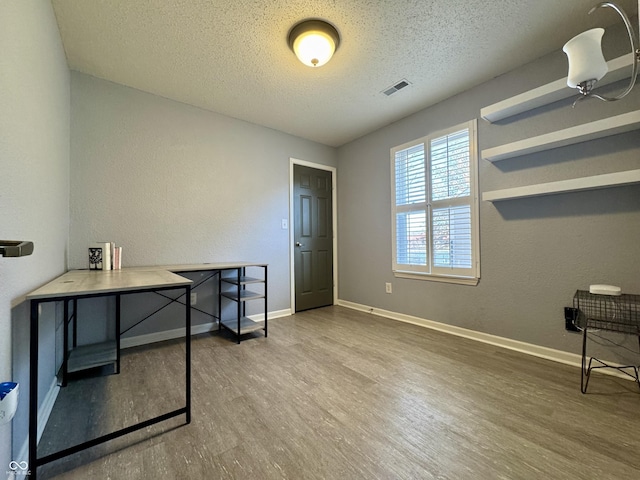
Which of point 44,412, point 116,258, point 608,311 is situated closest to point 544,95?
point 608,311

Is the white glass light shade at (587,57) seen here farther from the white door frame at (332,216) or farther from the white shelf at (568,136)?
the white door frame at (332,216)

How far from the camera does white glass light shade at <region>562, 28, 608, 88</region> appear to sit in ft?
3.54

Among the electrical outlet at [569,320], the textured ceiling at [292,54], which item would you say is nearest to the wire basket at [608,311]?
the electrical outlet at [569,320]

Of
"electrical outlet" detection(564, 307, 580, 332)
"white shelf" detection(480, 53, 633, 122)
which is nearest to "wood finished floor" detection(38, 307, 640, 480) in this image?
"electrical outlet" detection(564, 307, 580, 332)

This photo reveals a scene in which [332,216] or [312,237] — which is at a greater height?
[332,216]

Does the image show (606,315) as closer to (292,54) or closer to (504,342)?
(504,342)

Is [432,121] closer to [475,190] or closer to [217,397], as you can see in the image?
[475,190]

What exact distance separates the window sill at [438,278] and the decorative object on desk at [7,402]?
3.03 metres

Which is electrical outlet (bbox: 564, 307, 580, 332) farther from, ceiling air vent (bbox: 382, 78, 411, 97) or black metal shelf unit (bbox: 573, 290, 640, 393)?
ceiling air vent (bbox: 382, 78, 411, 97)

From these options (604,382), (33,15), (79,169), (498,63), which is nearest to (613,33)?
(498,63)

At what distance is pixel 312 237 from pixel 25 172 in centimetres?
298

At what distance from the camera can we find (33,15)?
128 centimetres

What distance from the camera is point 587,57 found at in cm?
109

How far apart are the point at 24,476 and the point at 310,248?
312 cm
